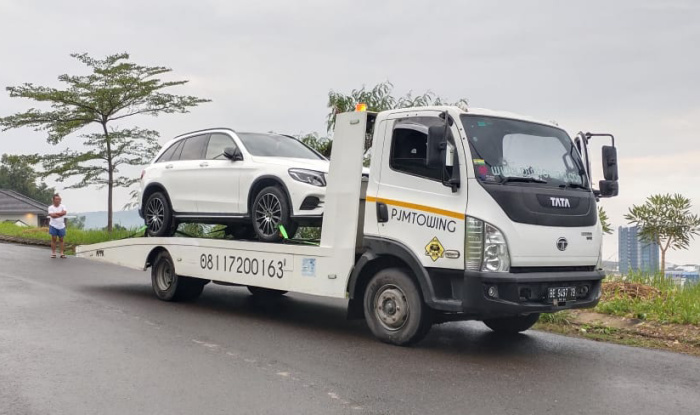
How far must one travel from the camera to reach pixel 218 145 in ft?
34.2

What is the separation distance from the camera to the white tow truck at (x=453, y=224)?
23.0 feet

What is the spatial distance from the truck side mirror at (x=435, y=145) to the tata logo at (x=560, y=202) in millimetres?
1203

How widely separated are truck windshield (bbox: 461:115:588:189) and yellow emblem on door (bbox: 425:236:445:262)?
74cm

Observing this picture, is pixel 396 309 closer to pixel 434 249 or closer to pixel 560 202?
pixel 434 249

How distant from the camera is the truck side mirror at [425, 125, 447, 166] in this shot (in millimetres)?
7047

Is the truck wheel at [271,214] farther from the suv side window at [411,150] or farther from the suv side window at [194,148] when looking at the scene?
the suv side window at [411,150]

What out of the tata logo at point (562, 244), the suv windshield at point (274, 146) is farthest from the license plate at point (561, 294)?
the suv windshield at point (274, 146)

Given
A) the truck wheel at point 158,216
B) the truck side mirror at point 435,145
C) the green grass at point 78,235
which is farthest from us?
the green grass at point 78,235

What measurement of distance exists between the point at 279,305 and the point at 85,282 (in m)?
4.26

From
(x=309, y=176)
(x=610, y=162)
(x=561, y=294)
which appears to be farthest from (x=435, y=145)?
(x=309, y=176)

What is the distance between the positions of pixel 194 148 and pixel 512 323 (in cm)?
513

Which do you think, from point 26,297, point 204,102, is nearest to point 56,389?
point 26,297

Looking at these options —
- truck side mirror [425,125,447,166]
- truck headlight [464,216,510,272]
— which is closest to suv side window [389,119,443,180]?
truck side mirror [425,125,447,166]

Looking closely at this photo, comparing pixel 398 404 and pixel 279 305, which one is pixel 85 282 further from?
pixel 398 404
